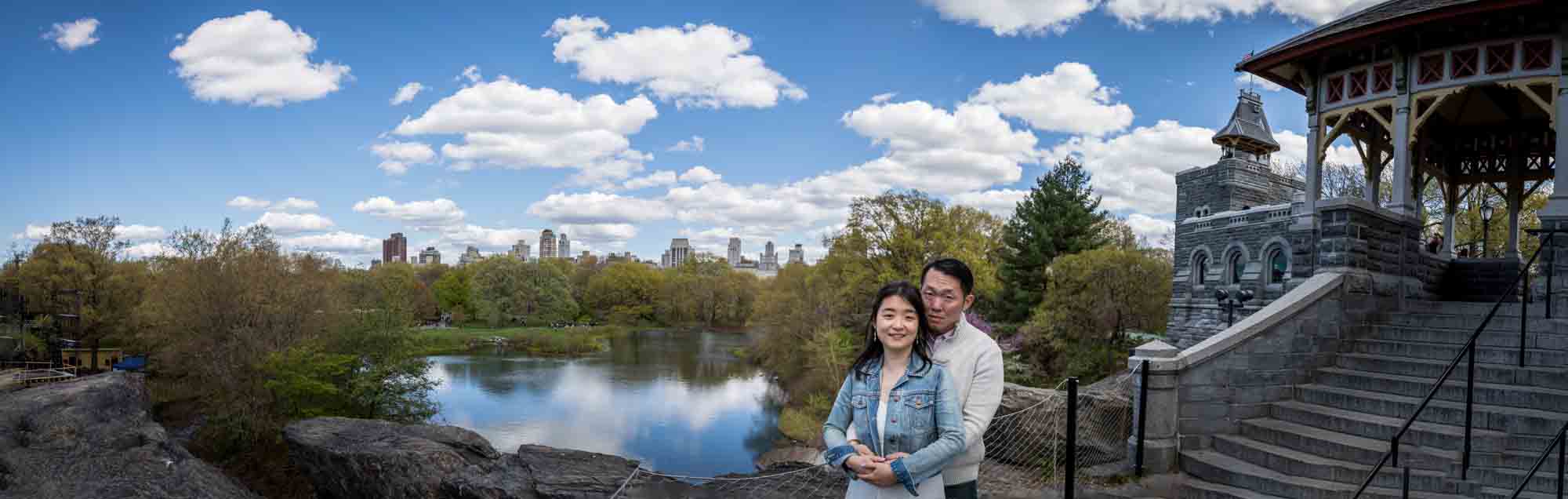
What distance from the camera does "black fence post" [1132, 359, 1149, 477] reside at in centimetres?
593

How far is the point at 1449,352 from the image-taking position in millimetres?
6324

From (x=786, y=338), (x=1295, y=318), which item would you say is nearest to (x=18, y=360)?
(x=786, y=338)

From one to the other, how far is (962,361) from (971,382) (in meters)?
0.08

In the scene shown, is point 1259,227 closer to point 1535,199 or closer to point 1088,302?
point 1088,302

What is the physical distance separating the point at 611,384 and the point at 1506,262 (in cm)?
2534

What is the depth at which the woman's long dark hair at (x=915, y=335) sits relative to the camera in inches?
101

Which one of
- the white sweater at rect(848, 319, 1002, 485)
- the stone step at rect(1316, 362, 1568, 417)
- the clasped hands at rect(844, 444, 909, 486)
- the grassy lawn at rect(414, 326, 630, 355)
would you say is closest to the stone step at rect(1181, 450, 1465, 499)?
the stone step at rect(1316, 362, 1568, 417)

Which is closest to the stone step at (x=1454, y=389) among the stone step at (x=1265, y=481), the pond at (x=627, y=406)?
the stone step at (x=1265, y=481)

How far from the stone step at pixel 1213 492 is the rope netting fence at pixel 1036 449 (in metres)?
0.47

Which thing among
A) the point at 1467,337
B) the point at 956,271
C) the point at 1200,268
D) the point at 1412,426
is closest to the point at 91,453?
the point at 956,271

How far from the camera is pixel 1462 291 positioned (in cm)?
1008

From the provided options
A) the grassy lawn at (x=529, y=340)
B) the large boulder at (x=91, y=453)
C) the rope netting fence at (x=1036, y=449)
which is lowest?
the grassy lawn at (x=529, y=340)

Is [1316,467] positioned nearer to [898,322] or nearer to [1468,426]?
[1468,426]

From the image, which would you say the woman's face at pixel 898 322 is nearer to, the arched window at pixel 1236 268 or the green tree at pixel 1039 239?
the arched window at pixel 1236 268
